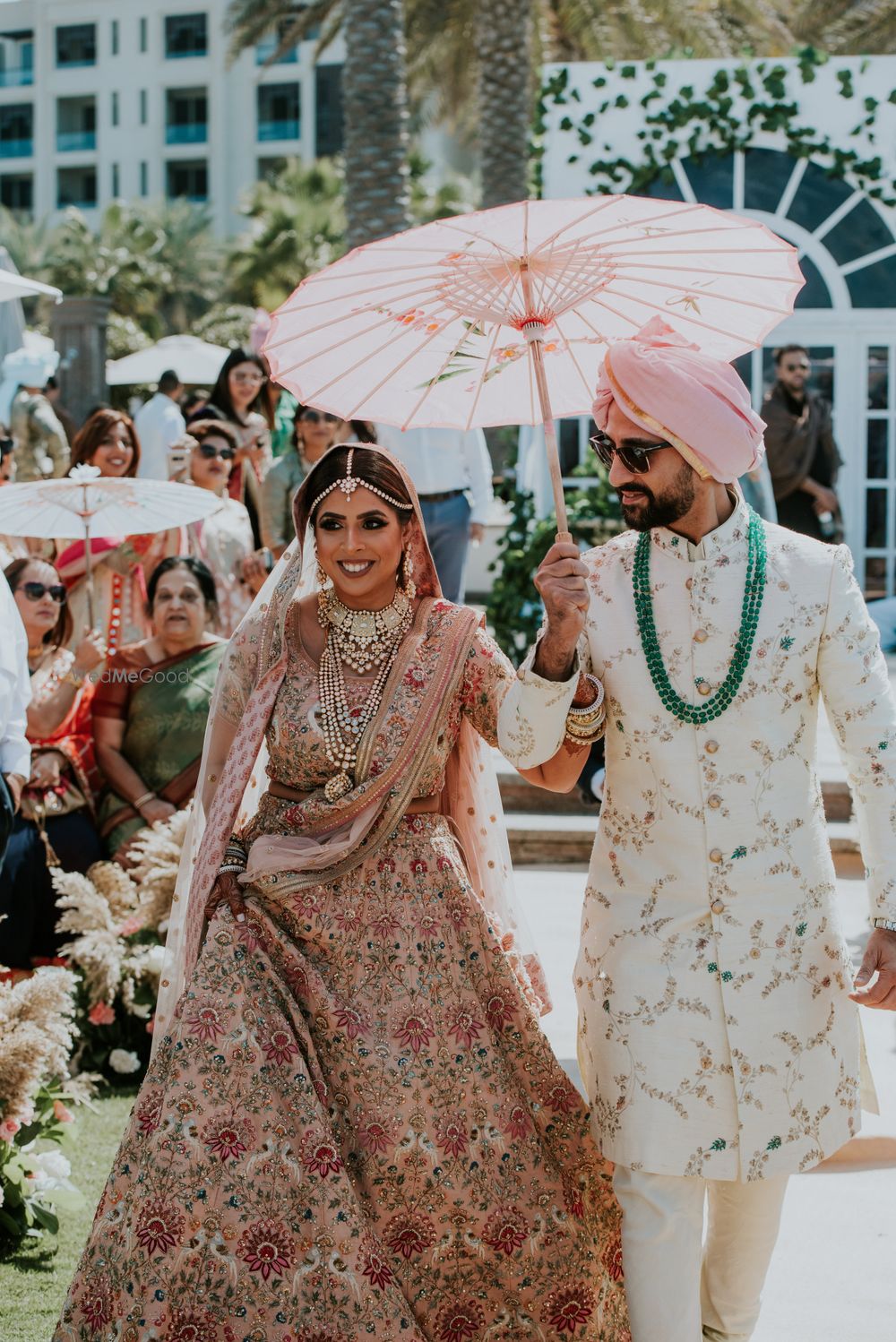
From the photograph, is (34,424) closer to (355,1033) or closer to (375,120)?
(375,120)

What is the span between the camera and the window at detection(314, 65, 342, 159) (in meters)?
53.7

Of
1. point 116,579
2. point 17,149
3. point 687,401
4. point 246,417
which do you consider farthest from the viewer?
point 17,149

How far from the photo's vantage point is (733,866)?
3.03 meters

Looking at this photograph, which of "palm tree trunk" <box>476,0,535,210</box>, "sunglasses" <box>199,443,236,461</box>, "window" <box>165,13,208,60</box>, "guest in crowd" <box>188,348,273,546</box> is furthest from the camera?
"window" <box>165,13,208,60</box>

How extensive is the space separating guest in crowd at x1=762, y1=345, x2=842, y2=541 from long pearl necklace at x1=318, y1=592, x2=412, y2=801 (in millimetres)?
7358

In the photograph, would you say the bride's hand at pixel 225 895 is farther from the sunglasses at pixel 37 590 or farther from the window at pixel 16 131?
the window at pixel 16 131

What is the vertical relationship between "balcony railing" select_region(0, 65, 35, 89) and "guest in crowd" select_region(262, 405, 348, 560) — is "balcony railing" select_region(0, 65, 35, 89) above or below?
above

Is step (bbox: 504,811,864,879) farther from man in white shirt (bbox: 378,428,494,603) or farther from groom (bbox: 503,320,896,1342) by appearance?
groom (bbox: 503,320,896,1342)

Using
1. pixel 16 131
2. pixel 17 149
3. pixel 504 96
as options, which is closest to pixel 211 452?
pixel 504 96

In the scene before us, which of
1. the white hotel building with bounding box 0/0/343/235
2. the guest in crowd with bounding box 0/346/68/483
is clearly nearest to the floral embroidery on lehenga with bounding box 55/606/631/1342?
the guest in crowd with bounding box 0/346/68/483

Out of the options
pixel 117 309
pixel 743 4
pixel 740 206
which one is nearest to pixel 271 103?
pixel 117 309

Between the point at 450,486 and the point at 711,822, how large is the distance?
5.31 metres

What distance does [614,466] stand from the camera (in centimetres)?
309

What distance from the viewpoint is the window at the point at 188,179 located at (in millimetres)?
56625
